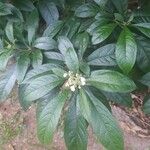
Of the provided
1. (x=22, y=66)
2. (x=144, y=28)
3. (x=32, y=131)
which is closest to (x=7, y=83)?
(x=22, y=66)

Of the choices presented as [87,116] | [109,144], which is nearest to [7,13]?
[87,116]

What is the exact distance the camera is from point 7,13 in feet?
5.75

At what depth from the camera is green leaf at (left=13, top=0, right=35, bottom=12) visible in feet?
6.33

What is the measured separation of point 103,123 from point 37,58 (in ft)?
1.49

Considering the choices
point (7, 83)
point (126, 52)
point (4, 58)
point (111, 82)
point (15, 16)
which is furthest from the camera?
point (15, 16)

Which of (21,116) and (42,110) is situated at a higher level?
(42,110)

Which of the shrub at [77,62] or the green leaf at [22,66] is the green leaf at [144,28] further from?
the green leaf at [22,66]

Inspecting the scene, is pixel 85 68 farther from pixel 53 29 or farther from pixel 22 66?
pixel 53 29

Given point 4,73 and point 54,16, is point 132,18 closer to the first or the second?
point 54,16

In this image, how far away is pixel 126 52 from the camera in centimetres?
148

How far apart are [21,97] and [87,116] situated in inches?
19.3

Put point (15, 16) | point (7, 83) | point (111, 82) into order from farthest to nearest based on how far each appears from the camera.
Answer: point (15, 16) → point (7, 83) → point (111, 82)

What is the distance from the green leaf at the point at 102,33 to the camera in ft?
5.08

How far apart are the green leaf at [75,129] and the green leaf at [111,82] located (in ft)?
0.44
